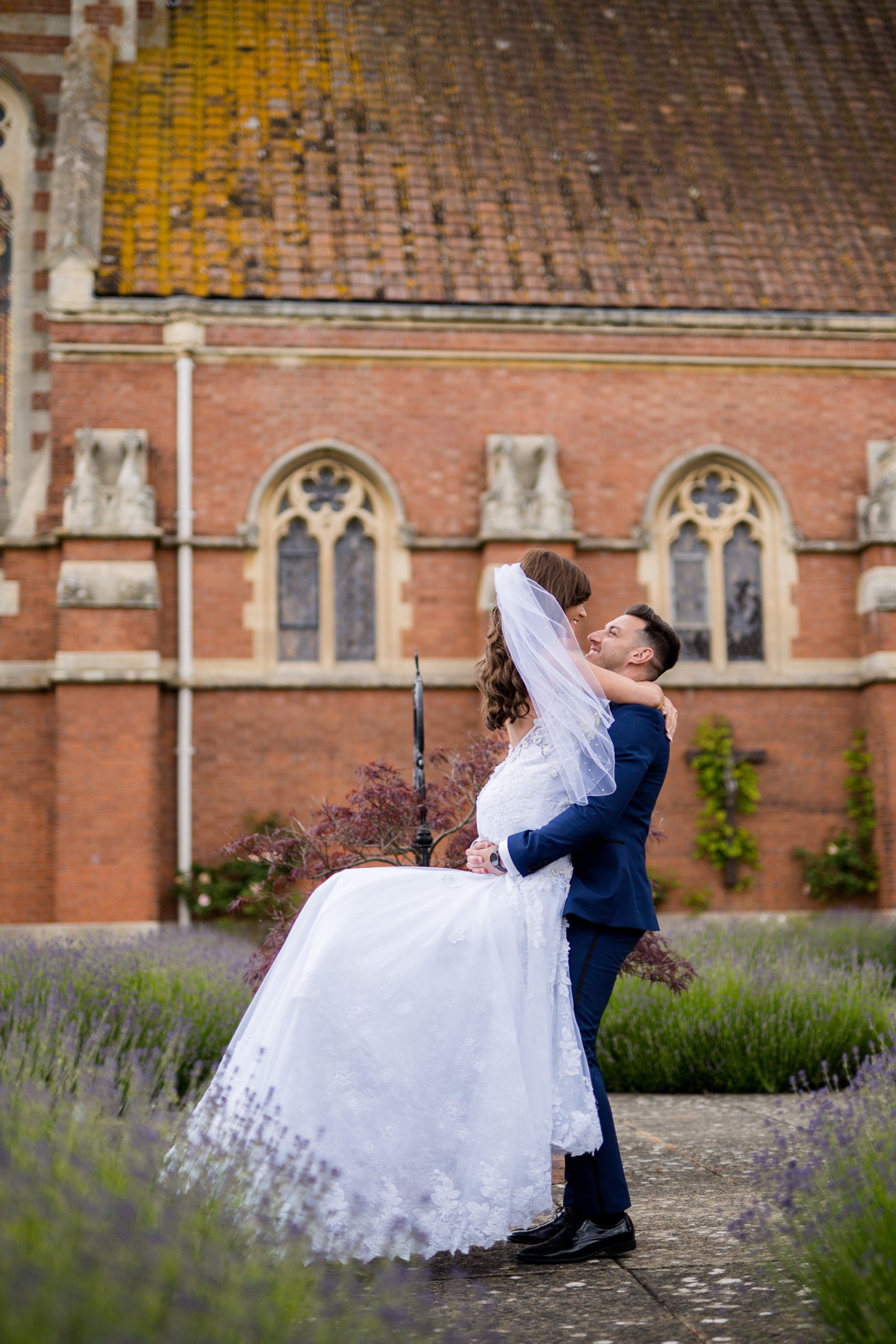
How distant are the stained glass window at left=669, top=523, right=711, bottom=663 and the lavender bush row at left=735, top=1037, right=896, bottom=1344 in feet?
36.3

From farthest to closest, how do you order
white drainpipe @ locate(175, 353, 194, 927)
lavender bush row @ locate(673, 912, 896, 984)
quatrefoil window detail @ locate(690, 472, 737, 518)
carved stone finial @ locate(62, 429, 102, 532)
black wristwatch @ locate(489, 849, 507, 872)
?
1. quatrefoil window detail @ locate(690, 472, 737, 518)
2. white drainpipe @ locate(175, 353, 194, 927)
3. carved stone finial @ locate(62, 429, 102, 532)
4. lavender bush row @ locate(673, 912, 896, 984)
5. black wristwatch @ locate(489, 849, 507, 872)

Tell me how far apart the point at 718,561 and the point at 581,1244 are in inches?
462

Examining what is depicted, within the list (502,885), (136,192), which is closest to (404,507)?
(136,192)

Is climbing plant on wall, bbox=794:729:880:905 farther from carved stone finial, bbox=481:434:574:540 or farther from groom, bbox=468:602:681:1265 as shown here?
groom, bbox=468:602:681:1265

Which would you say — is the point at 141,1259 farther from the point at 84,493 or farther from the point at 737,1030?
the point at 84,493

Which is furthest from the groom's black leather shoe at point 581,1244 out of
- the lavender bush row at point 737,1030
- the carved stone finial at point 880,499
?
the carved stone finial at point 880,499

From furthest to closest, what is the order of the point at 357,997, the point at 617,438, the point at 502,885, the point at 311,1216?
the point at 617,438 → the point at 502,885 → the point at 357,997 → the point at 311,1216

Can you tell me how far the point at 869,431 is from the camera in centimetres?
1505

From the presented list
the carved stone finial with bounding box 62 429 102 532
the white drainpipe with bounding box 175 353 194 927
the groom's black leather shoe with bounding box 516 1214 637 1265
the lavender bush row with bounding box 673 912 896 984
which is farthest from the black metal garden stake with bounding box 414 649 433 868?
the carved stone finial with bounding box 62 429 102 532

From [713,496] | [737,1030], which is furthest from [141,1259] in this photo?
[713,496]

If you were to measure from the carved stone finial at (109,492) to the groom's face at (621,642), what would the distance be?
976 cm

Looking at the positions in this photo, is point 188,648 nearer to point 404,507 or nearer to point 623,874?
point 404,507

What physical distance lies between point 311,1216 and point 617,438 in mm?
12740

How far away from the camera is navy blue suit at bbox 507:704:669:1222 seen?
3.95m
